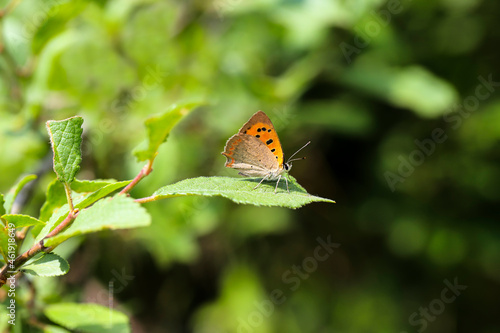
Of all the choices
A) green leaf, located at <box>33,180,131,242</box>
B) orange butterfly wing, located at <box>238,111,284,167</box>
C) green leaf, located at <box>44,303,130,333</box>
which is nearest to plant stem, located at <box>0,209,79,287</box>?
green leaf, located at <box>33,180,131,242</box>

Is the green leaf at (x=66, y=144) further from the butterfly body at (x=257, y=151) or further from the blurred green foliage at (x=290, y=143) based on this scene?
the blurred green foliage at (x=290, y=143)

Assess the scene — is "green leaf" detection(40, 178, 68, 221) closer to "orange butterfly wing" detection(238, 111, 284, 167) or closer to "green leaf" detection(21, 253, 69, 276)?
"green leaf" detection(21, 253, 69, 276)

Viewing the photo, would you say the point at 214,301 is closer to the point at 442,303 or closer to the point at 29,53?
the point at 442,303

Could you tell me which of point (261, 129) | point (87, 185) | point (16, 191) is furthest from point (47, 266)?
point (261, 129)

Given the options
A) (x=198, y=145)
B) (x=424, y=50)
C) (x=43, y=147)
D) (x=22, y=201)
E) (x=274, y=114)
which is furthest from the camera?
(x=424, y=50)

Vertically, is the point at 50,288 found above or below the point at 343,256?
above

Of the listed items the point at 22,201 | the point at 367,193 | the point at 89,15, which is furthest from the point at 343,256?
the point at 22,201

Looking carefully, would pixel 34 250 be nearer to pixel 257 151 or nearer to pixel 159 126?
pixel 159 126

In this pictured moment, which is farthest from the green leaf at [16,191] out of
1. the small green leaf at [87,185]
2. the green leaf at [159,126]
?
the green leaf at [159,126]
